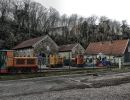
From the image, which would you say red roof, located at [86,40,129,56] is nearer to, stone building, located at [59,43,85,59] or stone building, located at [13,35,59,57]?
stone building, located at [59,43,85,59]

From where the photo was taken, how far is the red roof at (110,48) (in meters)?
70.9

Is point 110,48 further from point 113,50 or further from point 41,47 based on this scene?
point 41,47

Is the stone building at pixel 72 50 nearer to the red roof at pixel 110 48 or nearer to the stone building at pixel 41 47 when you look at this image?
the red roof at pixel 110 48

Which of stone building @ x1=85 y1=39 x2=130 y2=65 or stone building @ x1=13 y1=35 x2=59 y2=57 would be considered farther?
stone building @ x1=85 y1=39 x2=130 y2=65

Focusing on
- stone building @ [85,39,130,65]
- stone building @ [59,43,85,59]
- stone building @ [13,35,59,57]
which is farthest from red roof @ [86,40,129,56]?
stone building @ [13,35,59,57]

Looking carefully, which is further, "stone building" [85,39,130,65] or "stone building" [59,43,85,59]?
"stone building" [59,43,85,59]

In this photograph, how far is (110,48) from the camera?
75.4 metres

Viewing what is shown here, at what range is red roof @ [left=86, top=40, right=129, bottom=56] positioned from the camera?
233 ft

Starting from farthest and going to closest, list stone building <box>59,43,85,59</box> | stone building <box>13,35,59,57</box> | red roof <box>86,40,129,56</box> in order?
stone building <box>59,43,85,59</box> → red roof <box>86,40,129,56</box> → stone building <box>13,35,59,57</box>

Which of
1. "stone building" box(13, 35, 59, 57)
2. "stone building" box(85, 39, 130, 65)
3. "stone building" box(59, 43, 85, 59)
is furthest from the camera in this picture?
"stone building" box(59, 43, 85, 59)

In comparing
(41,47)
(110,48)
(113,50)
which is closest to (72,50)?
(110,48)

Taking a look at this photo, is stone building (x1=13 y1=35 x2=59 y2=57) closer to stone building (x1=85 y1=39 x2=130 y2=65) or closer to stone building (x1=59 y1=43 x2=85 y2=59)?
stone building (x1=59 y1=43 x2=85 y2=59)

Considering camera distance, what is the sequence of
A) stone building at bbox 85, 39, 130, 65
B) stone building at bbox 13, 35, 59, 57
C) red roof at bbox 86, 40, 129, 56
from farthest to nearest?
red roof at bbox 86, 40, 129, 56, stone building at bbox 85, 39, 130, 65, stone building at bbox 13, 35, 59, 57

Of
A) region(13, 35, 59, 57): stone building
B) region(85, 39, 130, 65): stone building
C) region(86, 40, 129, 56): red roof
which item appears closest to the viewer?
region(13, 35, 59, 57): stone building
